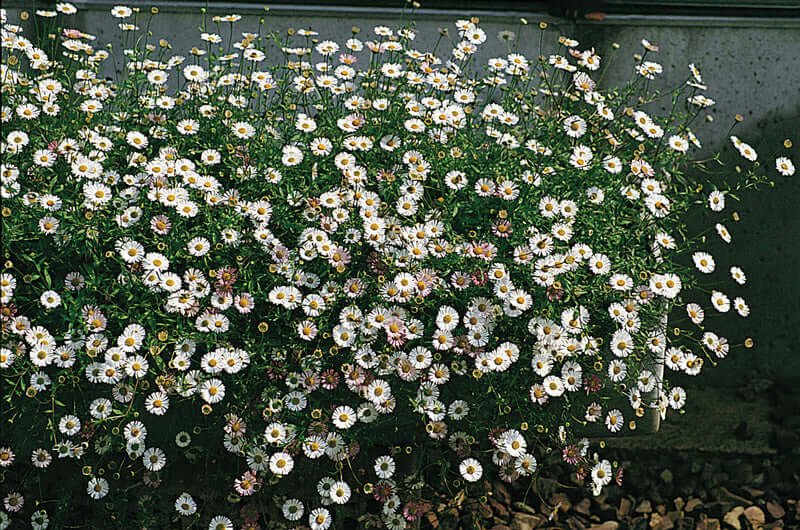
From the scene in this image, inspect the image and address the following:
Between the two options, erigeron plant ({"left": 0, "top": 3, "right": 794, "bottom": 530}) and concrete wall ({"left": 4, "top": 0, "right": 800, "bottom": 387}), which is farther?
concrete wall ({"left": 4, "top": 0, "right": 800, "bottom": 387})

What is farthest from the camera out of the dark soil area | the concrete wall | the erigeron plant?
the concrete wall

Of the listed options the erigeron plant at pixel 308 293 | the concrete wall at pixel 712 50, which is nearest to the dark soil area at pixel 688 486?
the erigeron plant at pixel 308 293

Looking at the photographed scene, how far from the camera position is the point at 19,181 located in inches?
74.4

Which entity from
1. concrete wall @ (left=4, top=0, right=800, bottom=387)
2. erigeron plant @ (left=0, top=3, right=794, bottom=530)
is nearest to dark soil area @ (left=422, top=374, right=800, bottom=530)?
erigeron plant @ (left=0, top=3, right=794, bottom=530)

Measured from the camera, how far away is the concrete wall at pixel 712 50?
2.93 m

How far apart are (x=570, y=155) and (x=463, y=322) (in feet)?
1.80

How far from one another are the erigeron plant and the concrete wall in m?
0.88

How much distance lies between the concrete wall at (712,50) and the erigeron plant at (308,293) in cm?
88

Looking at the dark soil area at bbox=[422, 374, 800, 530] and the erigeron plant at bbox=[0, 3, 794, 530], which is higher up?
the erigeron plant at bbox=[0, 3, 794, 530]

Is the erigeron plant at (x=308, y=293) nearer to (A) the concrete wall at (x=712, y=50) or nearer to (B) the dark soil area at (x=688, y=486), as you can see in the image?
(B) the dark soil area at (x=688, y=486)

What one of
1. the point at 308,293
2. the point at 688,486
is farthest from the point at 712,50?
the point at 308,293

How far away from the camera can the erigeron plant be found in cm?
178

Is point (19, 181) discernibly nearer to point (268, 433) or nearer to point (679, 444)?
point (268, 433)

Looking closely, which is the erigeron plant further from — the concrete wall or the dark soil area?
the concrete wall
